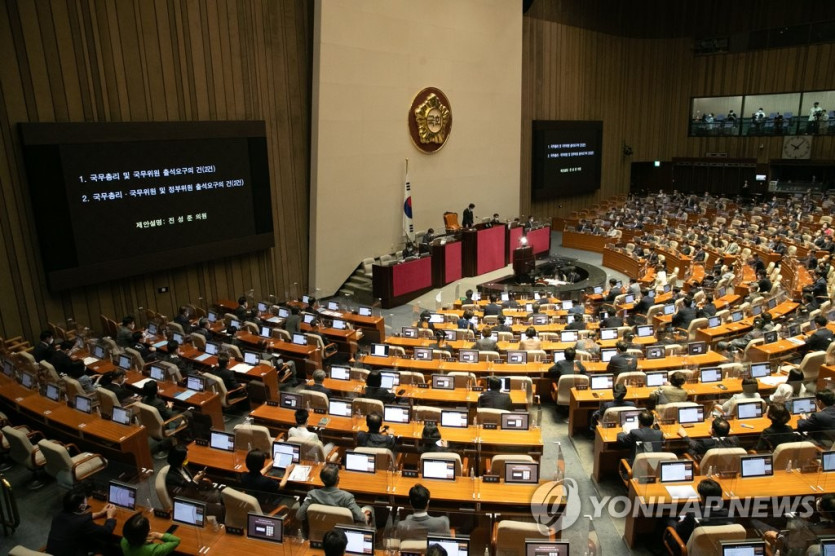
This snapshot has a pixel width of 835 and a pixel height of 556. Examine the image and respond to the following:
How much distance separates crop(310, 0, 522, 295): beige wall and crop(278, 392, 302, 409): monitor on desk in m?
8.93

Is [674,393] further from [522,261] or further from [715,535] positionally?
[522,261]

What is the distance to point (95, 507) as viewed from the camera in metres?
5.47

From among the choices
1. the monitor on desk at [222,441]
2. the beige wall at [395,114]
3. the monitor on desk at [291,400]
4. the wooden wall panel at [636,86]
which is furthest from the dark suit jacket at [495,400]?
the wooden wall panel at [636,86]

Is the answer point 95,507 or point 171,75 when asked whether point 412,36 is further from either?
point 95,507

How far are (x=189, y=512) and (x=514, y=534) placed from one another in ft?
9.50

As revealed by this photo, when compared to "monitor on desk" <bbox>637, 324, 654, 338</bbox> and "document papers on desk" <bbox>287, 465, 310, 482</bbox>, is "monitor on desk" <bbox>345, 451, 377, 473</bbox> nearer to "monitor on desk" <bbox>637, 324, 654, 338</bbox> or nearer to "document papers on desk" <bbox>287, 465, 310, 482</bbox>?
"document papers on desk" <bbox>287, 465, 310, 482</bbox>

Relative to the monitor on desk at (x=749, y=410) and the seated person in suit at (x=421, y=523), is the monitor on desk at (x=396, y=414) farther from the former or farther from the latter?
the monitor on desk at (x=749, y=410)

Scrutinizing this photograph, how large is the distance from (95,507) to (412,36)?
15.8 meters

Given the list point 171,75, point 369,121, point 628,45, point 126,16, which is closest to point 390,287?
point 369,121

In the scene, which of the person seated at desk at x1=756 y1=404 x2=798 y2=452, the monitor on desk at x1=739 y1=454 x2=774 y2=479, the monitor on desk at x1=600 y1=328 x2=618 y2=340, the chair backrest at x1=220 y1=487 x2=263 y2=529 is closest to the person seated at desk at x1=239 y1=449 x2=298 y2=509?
the chair backrest at x1=220 y1=487 x2=263 y2=529

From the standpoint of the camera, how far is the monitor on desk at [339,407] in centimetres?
759

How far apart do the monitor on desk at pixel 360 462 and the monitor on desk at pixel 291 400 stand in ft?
6.25

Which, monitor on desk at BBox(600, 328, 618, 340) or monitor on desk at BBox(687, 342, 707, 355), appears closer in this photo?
monitor on desk at BBox(687, 342, 707, 355)

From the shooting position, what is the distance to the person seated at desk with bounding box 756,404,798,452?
6.28 meters
